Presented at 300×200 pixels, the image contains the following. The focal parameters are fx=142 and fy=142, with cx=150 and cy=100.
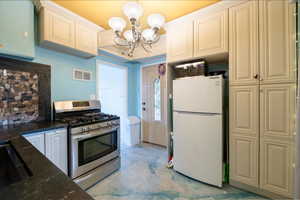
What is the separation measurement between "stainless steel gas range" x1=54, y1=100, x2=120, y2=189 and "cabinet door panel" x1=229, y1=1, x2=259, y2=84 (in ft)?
6.44

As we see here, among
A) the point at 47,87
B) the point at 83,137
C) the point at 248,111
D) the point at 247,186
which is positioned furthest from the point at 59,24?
the point at 247,186

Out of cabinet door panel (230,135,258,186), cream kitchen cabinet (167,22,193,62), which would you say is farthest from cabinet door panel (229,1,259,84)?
cabinet door panel (230,135,258,186)

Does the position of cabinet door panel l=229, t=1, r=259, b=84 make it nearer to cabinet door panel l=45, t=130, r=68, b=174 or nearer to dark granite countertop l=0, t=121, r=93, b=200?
dark granite countertop l=0, t=121, r=93, b=200

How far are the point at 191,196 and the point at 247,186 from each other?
751 mm

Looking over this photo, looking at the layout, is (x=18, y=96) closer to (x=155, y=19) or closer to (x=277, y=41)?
(x=155, y=19)

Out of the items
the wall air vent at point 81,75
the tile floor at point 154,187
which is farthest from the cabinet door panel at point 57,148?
the wall air vent at point 81,75

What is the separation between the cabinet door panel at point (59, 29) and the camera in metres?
1.91

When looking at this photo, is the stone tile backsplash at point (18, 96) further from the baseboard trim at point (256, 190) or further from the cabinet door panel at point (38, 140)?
the baseboard trim at point (256, 190)

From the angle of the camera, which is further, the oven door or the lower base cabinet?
the oven door

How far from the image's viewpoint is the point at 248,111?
180cm

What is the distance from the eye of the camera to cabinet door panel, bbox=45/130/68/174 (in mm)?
1644

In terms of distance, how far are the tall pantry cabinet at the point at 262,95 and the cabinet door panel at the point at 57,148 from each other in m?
2.18

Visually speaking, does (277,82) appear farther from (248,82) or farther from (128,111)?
(128,111)

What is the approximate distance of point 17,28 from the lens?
168cm
